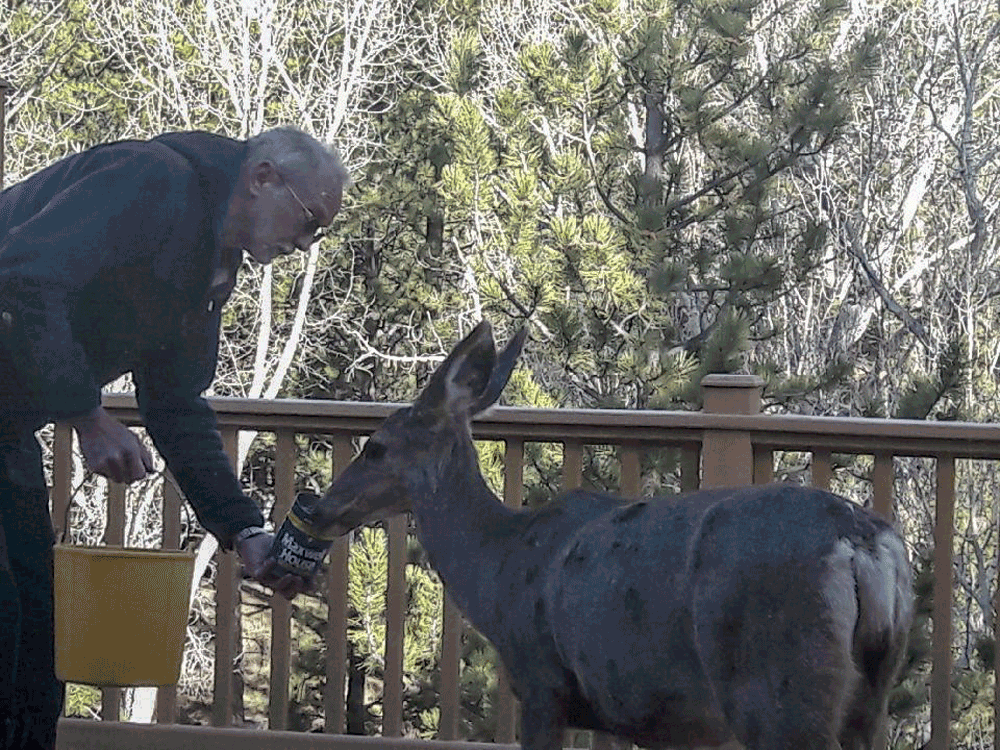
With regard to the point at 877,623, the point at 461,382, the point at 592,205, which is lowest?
the point at 877,623

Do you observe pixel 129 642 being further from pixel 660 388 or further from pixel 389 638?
pixel 660 388

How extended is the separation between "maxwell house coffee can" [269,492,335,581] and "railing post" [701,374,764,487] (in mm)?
1041

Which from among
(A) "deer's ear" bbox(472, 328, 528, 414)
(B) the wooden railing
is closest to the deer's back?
(A) "deer's ear" bbox(472, 328, 528, 414)

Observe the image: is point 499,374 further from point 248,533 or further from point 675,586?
point 248,533

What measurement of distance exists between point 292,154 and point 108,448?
0.75 m

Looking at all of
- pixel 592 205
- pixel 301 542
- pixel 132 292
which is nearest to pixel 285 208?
pixel 132 292

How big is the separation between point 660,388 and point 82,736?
845cm

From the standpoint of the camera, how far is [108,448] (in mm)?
3307

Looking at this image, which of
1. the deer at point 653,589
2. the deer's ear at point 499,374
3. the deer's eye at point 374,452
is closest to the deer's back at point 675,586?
the deer at point 653,589

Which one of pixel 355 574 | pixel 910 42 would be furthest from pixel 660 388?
pixel 910 42

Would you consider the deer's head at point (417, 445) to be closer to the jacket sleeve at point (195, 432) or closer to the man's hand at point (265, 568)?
the man's hand at point (265, 568)

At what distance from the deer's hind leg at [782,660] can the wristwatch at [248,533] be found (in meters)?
1.35

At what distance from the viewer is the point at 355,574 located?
43.6 feet

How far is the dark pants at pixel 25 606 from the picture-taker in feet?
11.4
